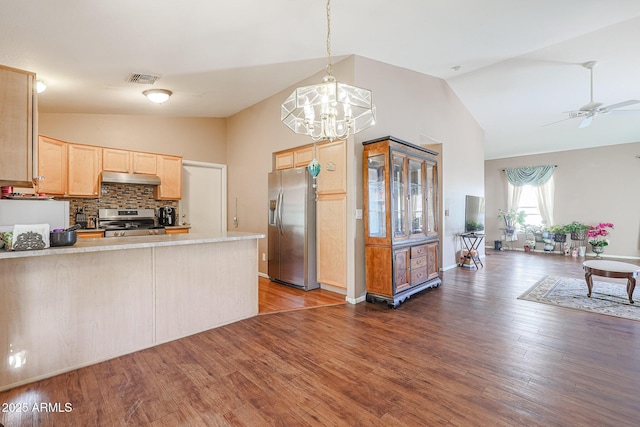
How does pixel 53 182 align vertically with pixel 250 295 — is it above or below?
above

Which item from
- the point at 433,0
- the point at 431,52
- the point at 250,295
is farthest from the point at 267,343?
the point at 431,52

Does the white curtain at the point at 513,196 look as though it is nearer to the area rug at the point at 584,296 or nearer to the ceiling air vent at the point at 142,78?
the area rug at the point at 584,296

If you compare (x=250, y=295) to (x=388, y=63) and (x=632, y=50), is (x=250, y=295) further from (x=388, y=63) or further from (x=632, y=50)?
(x=632, y=50)

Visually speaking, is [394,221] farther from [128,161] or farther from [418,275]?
[128,161]

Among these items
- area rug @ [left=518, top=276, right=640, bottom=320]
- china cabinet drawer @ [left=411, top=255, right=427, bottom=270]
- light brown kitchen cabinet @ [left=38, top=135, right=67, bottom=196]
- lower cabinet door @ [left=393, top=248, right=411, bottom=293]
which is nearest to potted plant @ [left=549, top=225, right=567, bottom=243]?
area rug @ [left=518, top=276, right=640, bottom=320]

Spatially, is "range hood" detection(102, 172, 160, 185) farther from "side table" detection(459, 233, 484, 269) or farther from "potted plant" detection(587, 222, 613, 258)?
"potted plant" detection(587, 222, 613, 258)

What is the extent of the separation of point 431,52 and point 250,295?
408cm

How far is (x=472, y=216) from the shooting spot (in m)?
6.67

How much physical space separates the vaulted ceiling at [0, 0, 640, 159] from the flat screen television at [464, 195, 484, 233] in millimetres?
2386

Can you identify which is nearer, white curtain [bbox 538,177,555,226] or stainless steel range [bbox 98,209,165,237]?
stainless steel range [bbox 98,209,165,237]

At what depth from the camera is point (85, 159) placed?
179 inches

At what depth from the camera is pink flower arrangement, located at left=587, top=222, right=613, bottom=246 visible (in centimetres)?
747

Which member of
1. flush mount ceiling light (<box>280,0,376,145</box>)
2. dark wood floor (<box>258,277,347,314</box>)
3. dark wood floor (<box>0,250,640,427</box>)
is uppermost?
flush mount ceiling light (<box>280,0,376,145</box>)

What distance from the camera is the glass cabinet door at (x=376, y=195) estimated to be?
12.5 ft
